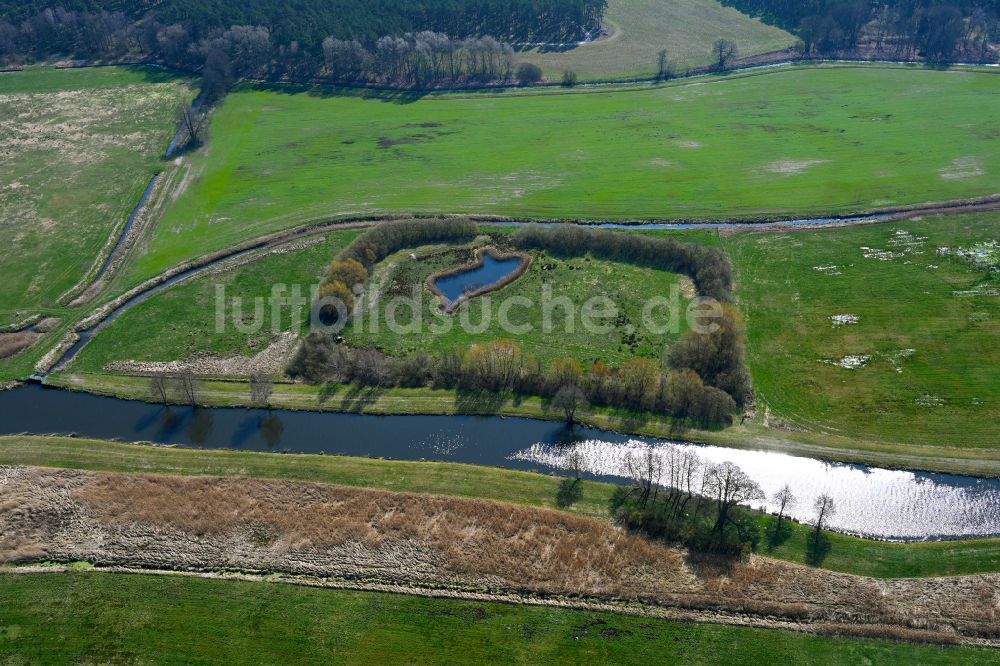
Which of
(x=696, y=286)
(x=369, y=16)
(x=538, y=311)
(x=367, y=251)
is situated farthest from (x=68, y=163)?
(x=696, y=286)

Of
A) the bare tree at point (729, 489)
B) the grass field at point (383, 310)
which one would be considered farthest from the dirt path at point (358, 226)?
the bare tree at point (729, 489)

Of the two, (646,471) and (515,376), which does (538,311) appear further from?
(646,471)

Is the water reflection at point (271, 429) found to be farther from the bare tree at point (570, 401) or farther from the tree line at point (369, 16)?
the tree line at point (369, 16)

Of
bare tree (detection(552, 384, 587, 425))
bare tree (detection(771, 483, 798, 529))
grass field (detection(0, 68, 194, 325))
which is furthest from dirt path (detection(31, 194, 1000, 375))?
bare tree (detection(771, 483, 798, 529))

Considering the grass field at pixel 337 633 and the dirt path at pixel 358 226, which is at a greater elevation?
the dirt path at pixel 358 226

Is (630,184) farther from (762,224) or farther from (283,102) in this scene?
(283,102)

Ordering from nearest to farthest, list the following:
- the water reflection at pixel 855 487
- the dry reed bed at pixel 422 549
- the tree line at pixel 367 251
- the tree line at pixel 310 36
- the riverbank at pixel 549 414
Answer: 1. the dry reed bed at pixel 422 549
2. the water reflection at pixel 855 487
3. the riverbank at pixel 549 414
4. the tree line at pixel 367 251
5. the tree line at pixel 310 36

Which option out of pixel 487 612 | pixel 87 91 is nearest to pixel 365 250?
pixel 487 612
